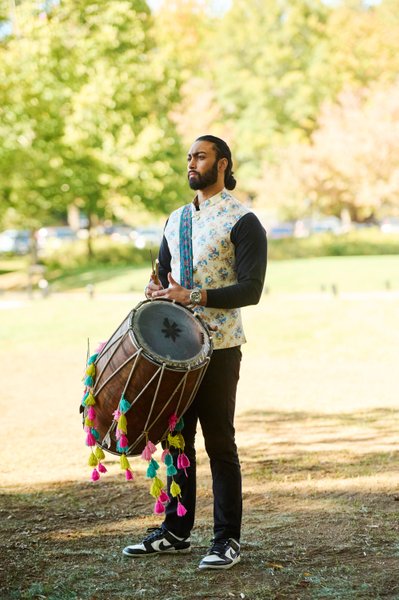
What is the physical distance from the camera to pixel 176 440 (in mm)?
4465

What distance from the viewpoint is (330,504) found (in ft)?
19.6

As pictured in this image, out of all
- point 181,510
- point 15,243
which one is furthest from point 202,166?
point 15,243

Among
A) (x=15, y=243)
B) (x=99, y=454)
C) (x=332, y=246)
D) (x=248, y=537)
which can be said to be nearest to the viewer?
(x=99, y=454)

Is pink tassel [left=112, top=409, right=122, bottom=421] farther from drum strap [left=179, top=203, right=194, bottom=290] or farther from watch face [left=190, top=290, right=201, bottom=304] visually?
drum strap [left=179, top=203, right=194, bottom=290]

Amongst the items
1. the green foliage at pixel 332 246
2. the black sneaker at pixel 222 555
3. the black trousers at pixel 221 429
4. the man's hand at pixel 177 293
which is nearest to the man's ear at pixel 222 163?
the man's hand at pixel 177 293

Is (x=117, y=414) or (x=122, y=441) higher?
(x=117, y=414)

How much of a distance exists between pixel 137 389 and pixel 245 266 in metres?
0.79

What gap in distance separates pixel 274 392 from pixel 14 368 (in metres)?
4.80

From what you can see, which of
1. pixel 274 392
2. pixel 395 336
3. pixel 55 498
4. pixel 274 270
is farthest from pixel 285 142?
pixel 55 498

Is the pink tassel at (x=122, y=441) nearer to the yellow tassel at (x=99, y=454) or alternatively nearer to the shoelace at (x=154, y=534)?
the yellow tassel at (x=99, y=454)

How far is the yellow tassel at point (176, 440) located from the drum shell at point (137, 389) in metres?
0.08

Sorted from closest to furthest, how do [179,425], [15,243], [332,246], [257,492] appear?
1. [179,425]
2. [257,492]
3. [332,246]
4. [15,243]

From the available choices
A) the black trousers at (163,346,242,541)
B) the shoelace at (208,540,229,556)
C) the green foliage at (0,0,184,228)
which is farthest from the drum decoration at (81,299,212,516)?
the green foliage at (0,0,184,228)

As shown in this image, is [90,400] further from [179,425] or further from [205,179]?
[205,179]
